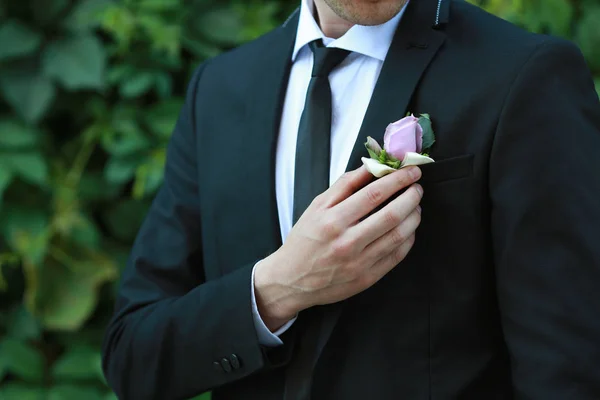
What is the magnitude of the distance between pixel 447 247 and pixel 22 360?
5.52 feet

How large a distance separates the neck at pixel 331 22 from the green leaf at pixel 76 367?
4.83 feet

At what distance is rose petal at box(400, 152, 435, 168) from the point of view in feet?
4.00

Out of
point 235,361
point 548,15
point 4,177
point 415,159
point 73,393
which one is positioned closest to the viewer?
point 415,159

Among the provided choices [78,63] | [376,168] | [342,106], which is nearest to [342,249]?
[376,168]

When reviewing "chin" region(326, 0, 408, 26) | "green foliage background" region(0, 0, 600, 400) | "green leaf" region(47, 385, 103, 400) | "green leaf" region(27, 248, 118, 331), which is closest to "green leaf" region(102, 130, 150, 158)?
"green foliage background" region(0, 0, 600, 400)

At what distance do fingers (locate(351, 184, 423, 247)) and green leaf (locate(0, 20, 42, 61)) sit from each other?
5.33 feet

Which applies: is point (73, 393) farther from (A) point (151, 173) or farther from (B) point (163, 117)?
(B) point (163, 117)

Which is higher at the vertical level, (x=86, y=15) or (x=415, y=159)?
(x=415, y=159)

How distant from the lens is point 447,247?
133cm

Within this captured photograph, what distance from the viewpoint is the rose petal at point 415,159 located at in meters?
1.22

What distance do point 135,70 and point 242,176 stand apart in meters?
1.21

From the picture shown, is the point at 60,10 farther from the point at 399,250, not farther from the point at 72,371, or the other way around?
the point at 399,250

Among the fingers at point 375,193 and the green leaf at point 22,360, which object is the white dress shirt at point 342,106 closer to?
the fingers at point 375,193

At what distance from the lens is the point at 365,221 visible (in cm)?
125
